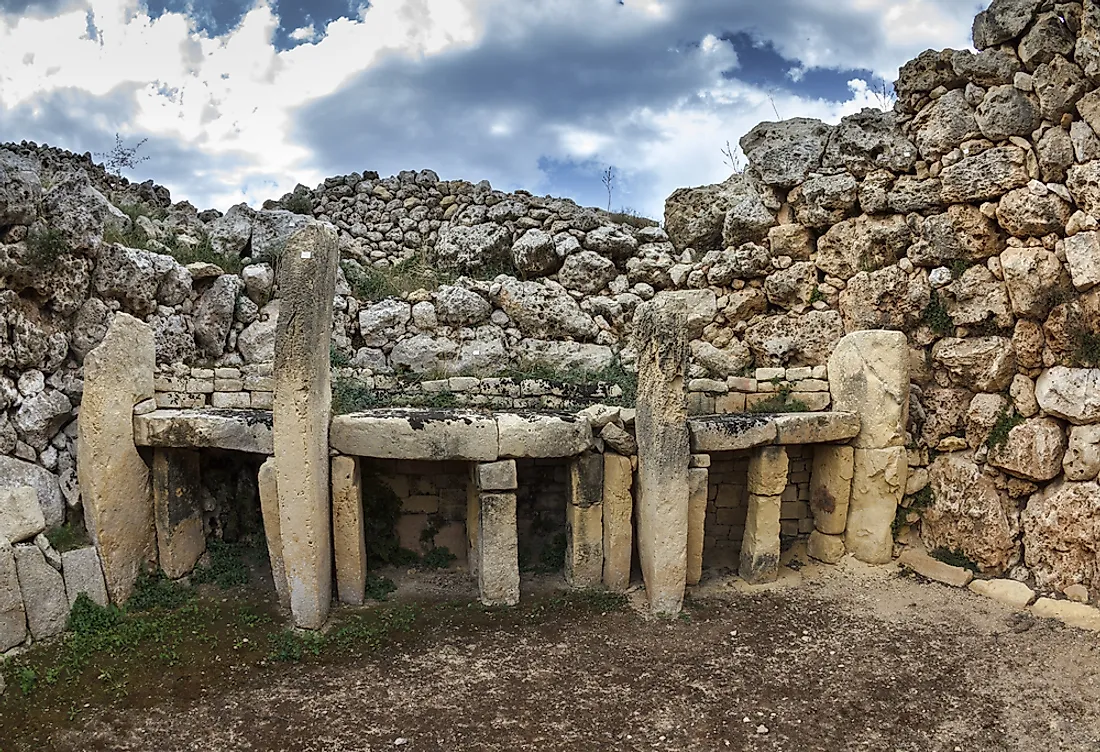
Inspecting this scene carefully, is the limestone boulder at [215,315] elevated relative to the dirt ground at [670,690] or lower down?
elevated

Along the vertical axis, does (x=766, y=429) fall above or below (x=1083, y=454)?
above

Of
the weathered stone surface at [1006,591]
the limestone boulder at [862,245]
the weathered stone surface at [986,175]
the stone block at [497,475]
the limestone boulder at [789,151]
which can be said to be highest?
the limestone boulder at [789,151]

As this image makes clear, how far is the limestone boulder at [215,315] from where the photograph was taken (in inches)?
356

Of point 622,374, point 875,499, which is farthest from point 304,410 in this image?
point 875,499

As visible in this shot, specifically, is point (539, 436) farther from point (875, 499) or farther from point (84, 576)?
point (84, 576)

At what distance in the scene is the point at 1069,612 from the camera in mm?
7164

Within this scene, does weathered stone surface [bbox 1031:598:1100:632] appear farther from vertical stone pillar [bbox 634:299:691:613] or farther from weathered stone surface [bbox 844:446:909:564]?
vertical stone pillar [bbox 634:299:691:613]

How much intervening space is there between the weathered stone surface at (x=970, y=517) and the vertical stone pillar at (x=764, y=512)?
205 cm

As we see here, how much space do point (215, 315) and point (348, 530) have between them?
3.75m

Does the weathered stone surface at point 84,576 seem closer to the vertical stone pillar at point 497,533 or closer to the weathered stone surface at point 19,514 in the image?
the weathered stone surface at point 19,514

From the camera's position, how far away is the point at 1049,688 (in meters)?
5.96

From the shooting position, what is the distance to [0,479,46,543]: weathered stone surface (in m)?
6.27

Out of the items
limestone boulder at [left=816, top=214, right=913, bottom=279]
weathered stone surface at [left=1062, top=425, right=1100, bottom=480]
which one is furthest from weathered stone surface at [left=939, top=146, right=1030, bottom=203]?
weathered stone surface at [left=1062, top=425, right=1100, bottom=480]

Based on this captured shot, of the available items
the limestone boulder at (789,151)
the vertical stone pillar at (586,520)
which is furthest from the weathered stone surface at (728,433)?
the limestone boulder at (789,151)
